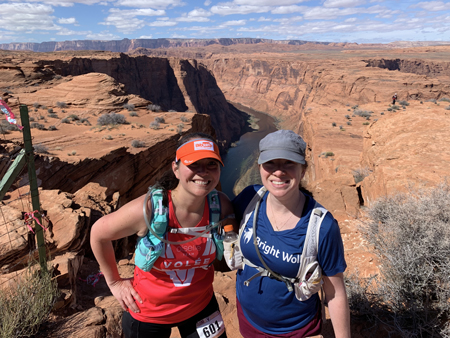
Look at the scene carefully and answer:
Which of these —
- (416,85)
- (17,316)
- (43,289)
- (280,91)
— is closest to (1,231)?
(43,289)

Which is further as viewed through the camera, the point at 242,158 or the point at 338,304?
the point at 242,158

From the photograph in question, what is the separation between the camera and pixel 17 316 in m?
2.46

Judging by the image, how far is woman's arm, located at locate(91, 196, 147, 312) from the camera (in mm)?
1874

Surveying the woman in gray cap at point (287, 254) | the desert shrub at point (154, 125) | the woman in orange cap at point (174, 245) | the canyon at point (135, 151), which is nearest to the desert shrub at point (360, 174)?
the canyon at point (135, 151)

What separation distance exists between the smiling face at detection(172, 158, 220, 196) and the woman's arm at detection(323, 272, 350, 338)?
97 cm

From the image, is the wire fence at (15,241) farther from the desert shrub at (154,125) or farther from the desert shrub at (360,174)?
the desert shrub at (154,125)

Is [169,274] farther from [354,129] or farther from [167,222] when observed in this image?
[354,129]

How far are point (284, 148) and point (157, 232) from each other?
3.25 ft

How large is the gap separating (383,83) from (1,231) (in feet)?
139

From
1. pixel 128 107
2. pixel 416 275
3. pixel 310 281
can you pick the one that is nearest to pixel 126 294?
pixel 310 281

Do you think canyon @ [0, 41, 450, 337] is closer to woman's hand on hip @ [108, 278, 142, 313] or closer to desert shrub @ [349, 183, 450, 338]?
desert shrub @ [349, 183, 450, 338]

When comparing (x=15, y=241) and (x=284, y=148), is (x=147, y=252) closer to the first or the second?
(x=284, y=148)

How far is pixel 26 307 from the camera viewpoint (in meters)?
2.63

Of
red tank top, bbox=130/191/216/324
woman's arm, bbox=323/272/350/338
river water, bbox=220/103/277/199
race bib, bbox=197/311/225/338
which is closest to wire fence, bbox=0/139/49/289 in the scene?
red tank top, bbox=130/191/216/324
